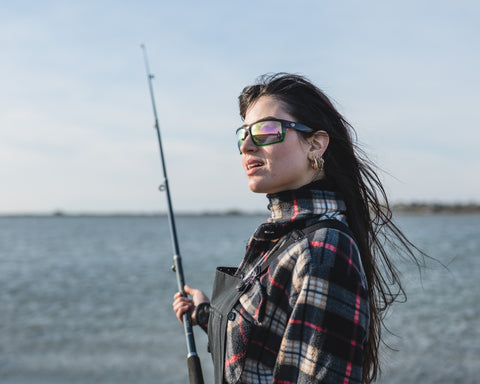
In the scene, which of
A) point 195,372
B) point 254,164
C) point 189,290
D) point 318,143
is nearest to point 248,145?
point 254,164

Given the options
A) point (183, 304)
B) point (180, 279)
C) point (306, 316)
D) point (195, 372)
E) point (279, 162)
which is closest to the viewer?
point (306, 316)

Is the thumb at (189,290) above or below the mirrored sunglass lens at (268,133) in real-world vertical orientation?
below

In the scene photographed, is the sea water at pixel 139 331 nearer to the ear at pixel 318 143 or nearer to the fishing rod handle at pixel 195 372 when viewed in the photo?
the fishing rod handle at pixel 195 372

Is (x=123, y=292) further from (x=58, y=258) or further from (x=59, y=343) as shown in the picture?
(x=58, y=258)

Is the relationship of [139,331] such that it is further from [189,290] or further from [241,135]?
[241,135]

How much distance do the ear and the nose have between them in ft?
0.72

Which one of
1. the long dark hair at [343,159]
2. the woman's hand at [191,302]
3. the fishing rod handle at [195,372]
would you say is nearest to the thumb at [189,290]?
the woman's hand at [191,302]

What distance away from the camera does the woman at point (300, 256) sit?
1553mm

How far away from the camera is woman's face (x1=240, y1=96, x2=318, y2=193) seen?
1.90 meters

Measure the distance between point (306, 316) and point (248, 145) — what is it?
0.73 m

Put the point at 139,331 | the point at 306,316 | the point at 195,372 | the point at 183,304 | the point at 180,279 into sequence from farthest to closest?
1. the point at 139,331
2. the point at 180,279
3. the point at 183,304
4. the point at 195,372
5. the point at 306,316

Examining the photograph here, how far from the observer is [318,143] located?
6.42 feet

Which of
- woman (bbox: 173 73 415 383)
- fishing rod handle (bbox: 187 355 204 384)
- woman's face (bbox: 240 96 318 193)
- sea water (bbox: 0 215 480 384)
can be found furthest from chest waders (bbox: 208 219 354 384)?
sea water (bbox: 0 215 480 384)

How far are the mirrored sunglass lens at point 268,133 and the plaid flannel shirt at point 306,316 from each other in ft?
0.97
